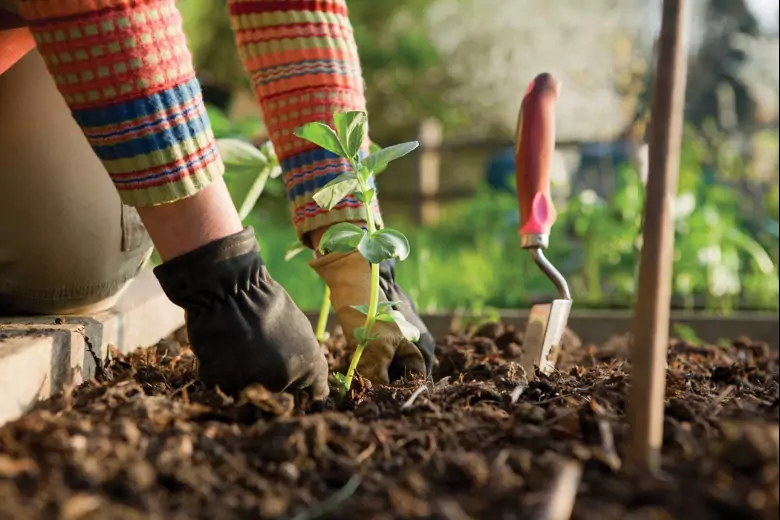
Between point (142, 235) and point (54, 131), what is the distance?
24cm

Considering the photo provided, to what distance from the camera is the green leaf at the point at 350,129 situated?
1098 mm

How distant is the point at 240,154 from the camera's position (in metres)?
1.52

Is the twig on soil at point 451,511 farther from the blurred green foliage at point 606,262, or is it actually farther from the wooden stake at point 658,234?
the blurred green foliage at point 606,262

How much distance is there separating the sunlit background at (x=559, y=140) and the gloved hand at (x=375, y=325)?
0.39 m

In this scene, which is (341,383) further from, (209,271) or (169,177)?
(169,177)

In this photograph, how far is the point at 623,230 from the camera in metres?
3.24

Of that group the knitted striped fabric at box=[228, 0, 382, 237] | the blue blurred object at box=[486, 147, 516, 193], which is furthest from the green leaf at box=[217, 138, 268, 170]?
the blue blurred object at box=[486, 147, 516, 193]

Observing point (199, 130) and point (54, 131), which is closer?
point (199, 130)

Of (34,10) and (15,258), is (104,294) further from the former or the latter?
(34,10)

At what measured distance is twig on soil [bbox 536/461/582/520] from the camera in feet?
2.13

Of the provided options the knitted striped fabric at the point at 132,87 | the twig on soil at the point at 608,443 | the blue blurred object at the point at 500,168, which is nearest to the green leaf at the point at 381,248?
the knitted striped fabric at the point at 132,87

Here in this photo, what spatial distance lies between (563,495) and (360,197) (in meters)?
0.58

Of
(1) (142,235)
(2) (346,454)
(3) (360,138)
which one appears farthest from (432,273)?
(2) (346,454)

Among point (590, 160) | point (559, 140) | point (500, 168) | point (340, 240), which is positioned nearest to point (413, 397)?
point (340, 240)
